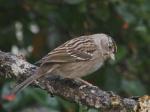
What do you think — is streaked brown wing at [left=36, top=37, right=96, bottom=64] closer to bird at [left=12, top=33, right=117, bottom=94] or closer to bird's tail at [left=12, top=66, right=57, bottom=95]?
bird at [left=12, top=33, right=117, bottom=94]

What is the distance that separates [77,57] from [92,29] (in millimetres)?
1409

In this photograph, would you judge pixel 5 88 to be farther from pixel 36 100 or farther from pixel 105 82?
pixel 105 82

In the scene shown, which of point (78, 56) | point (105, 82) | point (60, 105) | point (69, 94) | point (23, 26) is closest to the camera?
point (69, 94)

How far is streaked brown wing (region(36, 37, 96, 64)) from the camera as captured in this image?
5918 millimetres

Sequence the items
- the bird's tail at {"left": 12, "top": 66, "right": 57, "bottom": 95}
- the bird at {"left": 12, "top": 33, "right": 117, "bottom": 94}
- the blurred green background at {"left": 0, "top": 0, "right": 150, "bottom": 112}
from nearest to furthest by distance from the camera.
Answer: the bird's tail at {"left": 12, "top": 66, "right": 57, "bottom": 95}
the bird at {"left": 12, "top": 33, "right": 117, "bottom": 94}
the blurred green background at {"left": 0, "top": 0, "right": 150, "bottom": 112}

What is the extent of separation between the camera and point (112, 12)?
759 centimetres

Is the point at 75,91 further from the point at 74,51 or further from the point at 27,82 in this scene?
the point at 74,51

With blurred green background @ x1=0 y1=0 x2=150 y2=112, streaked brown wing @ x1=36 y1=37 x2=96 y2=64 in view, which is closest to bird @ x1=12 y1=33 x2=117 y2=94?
streaked brown wing @ x1=36 y1=37 x2=96 y2=64

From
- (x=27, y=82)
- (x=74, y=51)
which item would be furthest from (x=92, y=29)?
(x=27, y=82)

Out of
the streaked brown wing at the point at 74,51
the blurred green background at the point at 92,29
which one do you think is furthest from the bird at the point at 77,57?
the blurred green background at the point at 92,29

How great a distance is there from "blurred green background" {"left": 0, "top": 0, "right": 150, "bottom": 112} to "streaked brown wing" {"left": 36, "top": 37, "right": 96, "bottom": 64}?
2.78ft

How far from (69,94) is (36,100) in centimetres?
103

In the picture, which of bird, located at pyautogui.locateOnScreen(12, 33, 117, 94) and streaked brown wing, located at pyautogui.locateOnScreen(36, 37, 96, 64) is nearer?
bird, located at pyautogui.locateOnScreen(12, 33, 117, 94)

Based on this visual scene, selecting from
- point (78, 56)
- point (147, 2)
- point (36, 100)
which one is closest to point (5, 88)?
point (36, 100)
